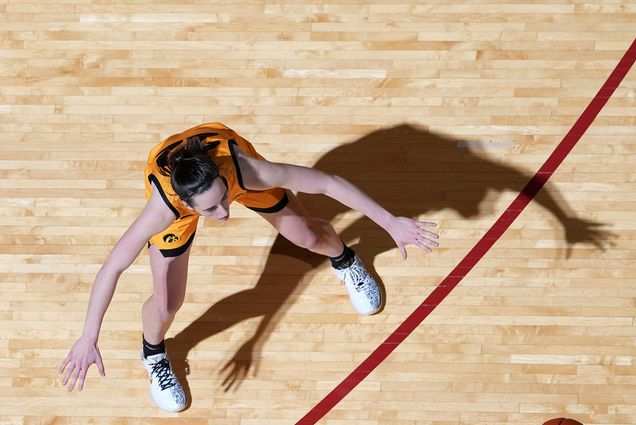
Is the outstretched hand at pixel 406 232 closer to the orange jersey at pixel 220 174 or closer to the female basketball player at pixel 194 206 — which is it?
the female basketball player at pixel 194 206

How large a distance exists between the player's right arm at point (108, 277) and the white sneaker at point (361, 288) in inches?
55.2

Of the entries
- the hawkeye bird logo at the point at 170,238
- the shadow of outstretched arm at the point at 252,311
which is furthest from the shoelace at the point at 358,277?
the hawkeye bird logo at the point at 170,238

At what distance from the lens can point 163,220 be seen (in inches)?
138

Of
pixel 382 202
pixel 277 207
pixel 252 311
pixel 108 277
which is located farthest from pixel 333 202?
pixel 108 277

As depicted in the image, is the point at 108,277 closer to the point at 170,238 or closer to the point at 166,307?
the point at 170,238

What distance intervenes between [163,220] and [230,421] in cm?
155

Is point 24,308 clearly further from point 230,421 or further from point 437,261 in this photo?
point 437,261

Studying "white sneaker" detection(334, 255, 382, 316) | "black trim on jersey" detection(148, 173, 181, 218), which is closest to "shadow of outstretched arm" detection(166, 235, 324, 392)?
"white sneaker" detection(334, 255, 382, 316)

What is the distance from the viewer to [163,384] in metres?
4.54

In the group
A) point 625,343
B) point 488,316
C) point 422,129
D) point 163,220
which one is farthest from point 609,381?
point 163,220

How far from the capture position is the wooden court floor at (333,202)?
461 centimetres

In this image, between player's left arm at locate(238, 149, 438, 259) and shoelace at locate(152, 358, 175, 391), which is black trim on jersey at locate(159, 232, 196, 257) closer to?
player's left arm at locate(238, 149, 438, 259)

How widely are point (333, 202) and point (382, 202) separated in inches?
11.0

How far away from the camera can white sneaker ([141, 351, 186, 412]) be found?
4.53 metres
